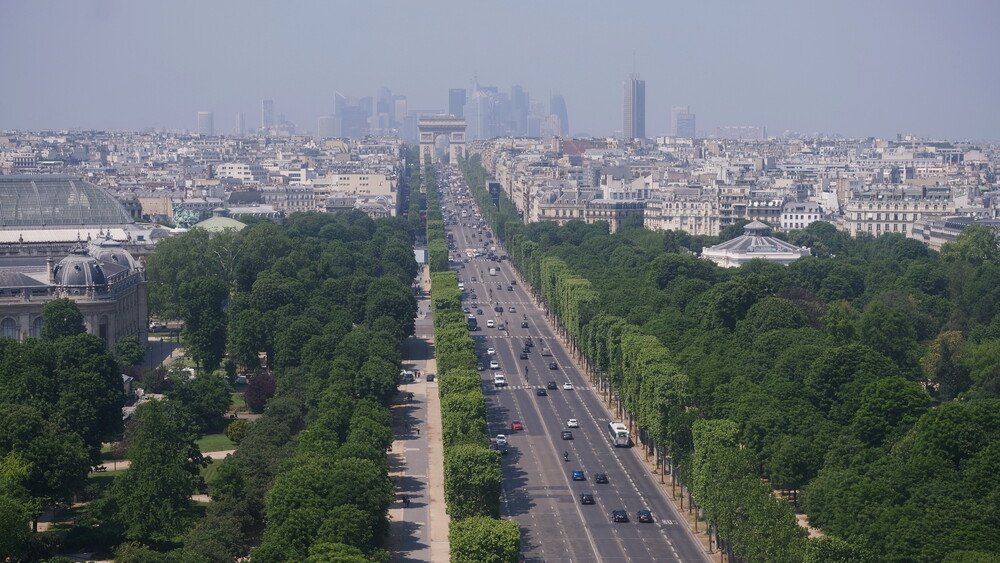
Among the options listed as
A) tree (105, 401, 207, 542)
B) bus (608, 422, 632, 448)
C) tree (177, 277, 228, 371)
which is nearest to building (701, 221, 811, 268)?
tree (177, 277, 228, 371)

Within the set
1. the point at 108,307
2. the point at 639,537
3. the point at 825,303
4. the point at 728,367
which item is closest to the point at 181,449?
the point at 639,537

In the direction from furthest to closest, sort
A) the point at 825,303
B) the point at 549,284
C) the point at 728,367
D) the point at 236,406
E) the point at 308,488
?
the point at 549,284, the point at 825,303, the point at 236,406, the point at 728,367, the point at 308,488

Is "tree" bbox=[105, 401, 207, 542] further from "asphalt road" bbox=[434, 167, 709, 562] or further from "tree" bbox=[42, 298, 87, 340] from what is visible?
"tree" bbox=[42, 298, 87, 340]

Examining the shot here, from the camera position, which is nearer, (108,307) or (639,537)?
(639,537)

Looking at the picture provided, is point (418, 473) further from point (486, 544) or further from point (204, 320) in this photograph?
point (204, 320)

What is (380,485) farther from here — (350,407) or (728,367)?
(728,367)

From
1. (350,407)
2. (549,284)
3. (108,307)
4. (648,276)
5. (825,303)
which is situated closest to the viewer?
(350,407)

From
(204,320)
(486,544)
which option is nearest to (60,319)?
(204,320)
